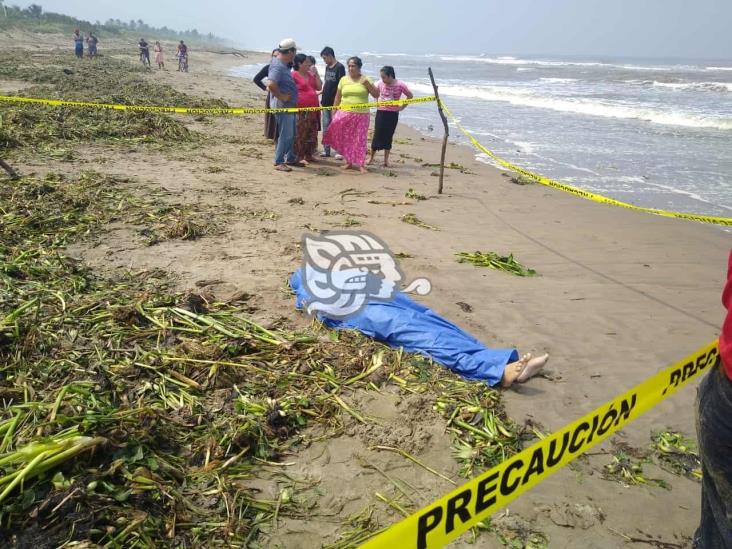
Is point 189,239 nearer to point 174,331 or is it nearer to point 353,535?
point 174,331

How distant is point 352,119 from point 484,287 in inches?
186

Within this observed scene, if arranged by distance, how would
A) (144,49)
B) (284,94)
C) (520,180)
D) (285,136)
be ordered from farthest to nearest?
(144,49)
(520,180)
(285,136)
(284,94)

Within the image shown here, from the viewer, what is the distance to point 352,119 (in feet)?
27.0

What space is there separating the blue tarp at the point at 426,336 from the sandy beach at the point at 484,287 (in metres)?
0.22

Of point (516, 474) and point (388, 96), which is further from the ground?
point (388, 96)

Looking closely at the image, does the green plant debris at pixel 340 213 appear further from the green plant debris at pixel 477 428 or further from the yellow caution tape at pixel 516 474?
the yellow caution tape at pixel 516 474

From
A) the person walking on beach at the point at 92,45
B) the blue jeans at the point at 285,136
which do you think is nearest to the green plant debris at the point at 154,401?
the blue jeans at the point at 285,136

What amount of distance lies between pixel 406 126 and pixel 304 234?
33.7 ft

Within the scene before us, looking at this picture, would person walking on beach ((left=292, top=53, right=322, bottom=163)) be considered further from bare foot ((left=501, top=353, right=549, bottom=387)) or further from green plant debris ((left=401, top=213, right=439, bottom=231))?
bare foot ((left=501, top=353, right=549, bottom=387))

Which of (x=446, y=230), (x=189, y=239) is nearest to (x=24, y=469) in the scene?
(x=189, y=239)

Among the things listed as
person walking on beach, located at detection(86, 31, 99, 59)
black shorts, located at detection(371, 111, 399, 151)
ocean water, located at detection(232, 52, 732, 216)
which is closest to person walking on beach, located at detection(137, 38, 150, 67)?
person walking on beach, located at detection(86, 31, 99, 59)

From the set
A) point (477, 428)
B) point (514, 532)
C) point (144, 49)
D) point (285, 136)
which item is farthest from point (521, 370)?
point (144, 49)

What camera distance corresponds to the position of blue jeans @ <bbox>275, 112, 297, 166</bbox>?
7.92m

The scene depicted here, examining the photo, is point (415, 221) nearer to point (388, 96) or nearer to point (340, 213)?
point (340, 213)
